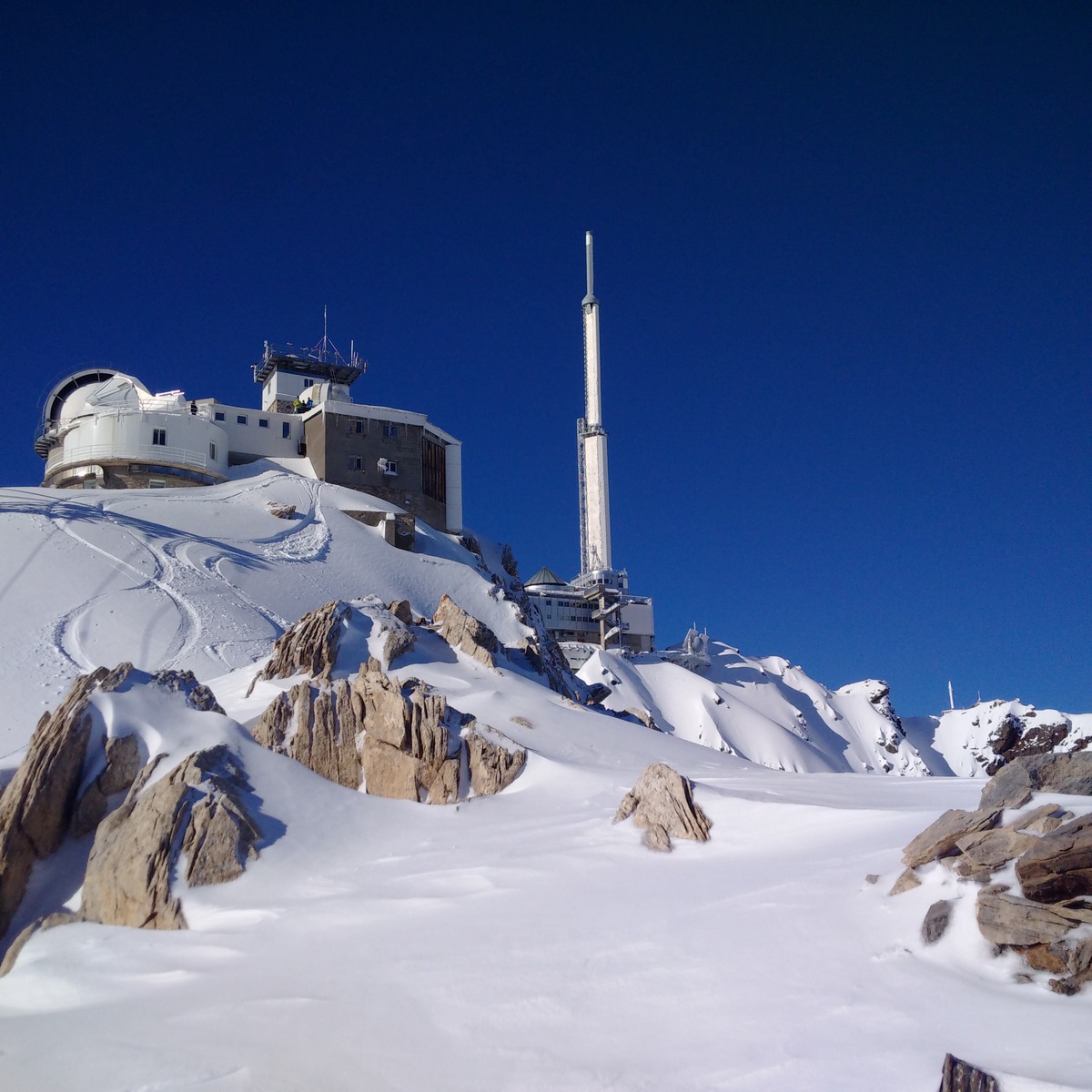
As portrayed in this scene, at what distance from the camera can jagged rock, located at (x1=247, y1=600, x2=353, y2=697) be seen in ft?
86.7

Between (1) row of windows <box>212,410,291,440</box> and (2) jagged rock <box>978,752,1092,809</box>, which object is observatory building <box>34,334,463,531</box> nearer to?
(1) row of windows <box>212,410,291,440</box>

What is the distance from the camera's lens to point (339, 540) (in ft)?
159

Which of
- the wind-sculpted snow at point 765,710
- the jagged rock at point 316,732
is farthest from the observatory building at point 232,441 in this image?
the jagged rock at point 316,732

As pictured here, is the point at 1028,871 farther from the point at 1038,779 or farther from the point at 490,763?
the point at 490,763

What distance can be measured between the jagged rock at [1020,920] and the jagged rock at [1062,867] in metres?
0.18

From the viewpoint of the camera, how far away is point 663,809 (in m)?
17.5

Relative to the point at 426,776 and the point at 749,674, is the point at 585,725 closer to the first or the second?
the point at 426,776

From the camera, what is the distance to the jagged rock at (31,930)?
15.3 metres

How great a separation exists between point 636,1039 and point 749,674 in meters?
75.7

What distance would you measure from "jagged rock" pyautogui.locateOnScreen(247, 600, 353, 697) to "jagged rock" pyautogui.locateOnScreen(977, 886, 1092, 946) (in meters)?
18.1

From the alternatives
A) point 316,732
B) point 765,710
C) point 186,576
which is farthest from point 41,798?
point 765,710

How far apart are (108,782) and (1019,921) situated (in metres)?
16.0

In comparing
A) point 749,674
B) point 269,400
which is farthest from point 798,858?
point 749,674

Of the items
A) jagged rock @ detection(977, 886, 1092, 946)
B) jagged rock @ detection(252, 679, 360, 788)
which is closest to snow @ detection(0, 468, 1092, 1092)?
jagged rock @ detection(977, 886, 1092, 946)
